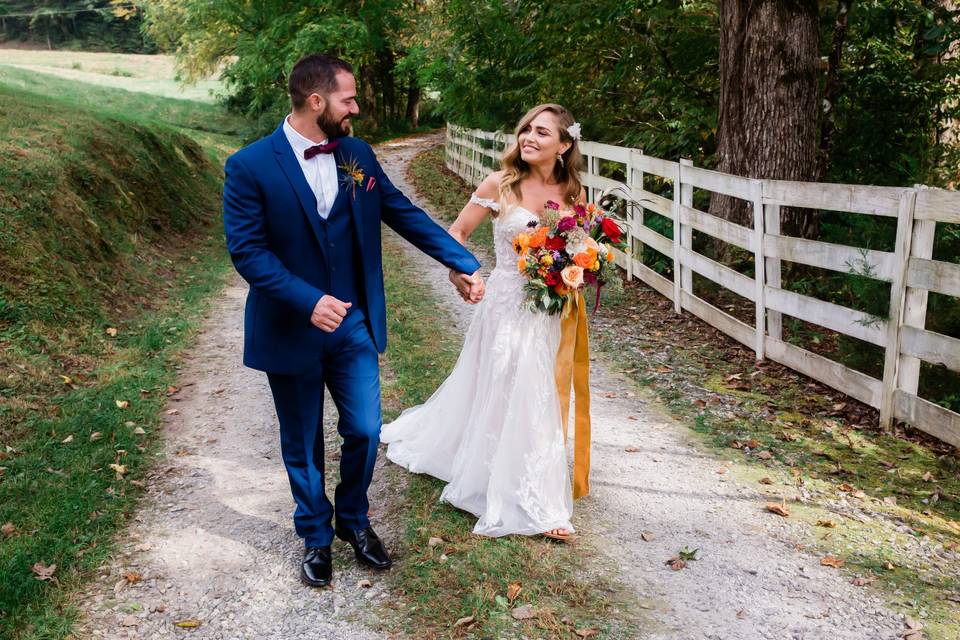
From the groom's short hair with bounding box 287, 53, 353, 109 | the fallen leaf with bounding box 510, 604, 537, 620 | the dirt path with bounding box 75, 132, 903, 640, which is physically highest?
the groom's short hair with bounding box 287, 53, 353, 109

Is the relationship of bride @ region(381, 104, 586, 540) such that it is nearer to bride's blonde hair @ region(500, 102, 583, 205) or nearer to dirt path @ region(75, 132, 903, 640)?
bride's blonde hair @ region(500, 102, 583, 205)

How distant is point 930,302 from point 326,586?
186 inches

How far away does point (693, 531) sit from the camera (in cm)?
452

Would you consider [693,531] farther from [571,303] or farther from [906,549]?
[571,303]

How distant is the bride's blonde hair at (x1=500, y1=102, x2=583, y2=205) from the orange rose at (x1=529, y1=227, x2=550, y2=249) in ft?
0.98

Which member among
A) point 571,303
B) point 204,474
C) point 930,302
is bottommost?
point 204,474

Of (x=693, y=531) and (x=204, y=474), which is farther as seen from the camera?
(x=204, y=474)

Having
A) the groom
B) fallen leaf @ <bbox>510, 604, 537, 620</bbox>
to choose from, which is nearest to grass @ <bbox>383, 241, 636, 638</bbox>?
fallen leaf @ <bbox>510, 604, 537, 620</bbox>

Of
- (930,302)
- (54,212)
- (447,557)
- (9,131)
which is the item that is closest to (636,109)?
(930,302)

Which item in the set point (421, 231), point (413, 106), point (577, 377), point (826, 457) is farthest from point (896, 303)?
point (413, 106)

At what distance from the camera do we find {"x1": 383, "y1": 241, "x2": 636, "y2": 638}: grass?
368 cm

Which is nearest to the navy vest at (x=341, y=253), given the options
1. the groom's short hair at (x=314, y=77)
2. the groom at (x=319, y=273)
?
the groom at (x=319, y=273)

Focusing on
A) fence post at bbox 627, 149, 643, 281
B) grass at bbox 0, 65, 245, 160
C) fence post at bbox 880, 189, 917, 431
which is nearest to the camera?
fence post at bbox 880, 189, 917, 431

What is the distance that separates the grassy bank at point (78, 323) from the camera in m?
4.53
